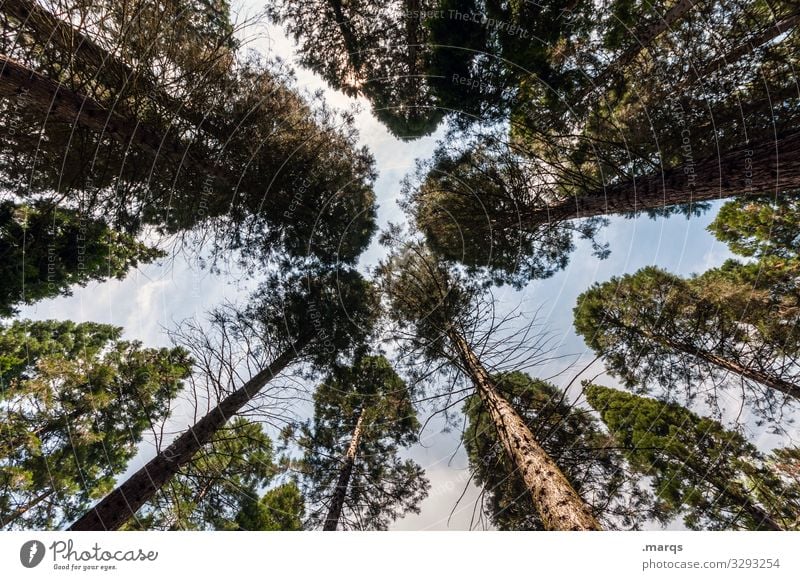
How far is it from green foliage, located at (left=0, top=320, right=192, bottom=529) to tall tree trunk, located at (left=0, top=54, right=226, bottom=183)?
3.91m

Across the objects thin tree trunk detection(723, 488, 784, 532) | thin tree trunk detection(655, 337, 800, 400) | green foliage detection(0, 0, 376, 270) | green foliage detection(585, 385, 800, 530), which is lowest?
thin tree trunk detection(723, 488, 784, 532)

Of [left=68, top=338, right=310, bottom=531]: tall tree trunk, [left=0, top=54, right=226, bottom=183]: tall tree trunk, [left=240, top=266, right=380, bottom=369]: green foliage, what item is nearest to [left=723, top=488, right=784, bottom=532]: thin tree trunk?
[left=240, top=266, right=380, bottom=369]: green foliage

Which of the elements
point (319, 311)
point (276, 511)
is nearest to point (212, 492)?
point (276, 511)

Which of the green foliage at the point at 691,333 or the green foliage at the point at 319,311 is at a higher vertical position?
the green foliage at the point at 319,311

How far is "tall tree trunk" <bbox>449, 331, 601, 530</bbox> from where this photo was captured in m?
2.68

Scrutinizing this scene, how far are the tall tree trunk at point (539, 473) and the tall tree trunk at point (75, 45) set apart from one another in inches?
273

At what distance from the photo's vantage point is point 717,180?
3389 millimetres

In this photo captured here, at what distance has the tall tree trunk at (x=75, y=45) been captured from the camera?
10.7 ft

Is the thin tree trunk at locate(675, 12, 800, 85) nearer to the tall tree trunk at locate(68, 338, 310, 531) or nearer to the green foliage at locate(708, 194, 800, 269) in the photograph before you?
the green foliage at locate(708, 194, 800, 269)

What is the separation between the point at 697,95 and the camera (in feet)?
15.0

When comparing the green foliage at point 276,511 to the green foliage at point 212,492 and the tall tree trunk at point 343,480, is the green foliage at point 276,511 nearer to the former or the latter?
the green foliage at point 212,492

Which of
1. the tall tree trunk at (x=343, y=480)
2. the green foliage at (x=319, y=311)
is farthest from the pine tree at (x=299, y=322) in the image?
the tall tree trunk at (x=343, y=480)
